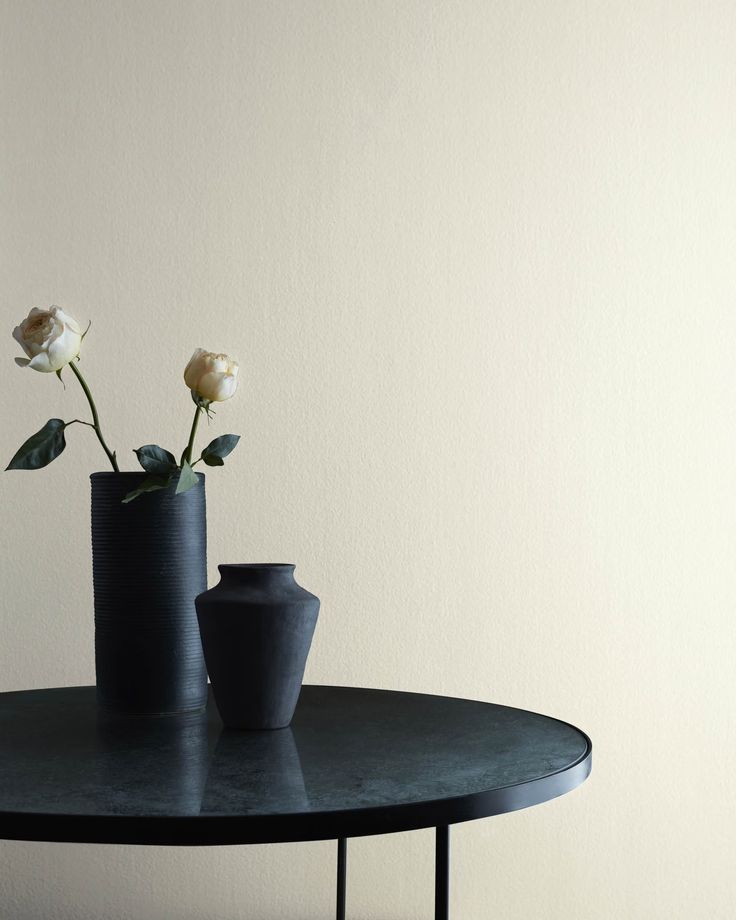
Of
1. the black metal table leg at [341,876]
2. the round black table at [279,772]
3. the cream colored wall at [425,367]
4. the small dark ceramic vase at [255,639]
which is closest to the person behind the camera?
the round black table at [279,772]

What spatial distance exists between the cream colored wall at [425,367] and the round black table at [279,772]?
0.61 metres

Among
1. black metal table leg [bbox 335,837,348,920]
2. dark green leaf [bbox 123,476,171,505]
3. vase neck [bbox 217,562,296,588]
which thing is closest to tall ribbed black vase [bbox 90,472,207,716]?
dark green leaf [bbox 123,476,171,505]

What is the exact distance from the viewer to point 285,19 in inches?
79.4

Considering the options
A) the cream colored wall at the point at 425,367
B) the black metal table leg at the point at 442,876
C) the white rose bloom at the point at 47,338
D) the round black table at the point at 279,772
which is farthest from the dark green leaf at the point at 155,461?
the cream colored wall at the point at 425,367

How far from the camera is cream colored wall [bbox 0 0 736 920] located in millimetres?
1915

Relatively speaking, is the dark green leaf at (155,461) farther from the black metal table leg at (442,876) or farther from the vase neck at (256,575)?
the black metal table leg at (442,876)

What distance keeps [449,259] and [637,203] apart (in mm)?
421

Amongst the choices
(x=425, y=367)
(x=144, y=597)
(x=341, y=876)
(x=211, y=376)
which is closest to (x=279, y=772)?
(x=144, y=597)

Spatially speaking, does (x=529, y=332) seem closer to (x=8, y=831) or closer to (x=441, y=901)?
(x=441, y=901)

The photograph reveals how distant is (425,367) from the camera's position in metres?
2.04

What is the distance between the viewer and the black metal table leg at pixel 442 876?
1047 millimetres

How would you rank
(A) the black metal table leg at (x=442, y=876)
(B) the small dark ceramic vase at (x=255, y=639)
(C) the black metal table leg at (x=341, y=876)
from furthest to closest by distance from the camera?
(C) the black metal table leg at (x=341, y=876)
(B) the small dark ceramic vase at (x=255, y=639)
(A) the black metal table leg at (x=442, y=876)

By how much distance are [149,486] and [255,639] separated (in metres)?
0.24

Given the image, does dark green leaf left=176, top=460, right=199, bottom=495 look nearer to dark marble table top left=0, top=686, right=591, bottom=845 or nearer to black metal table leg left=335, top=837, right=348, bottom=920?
dark marble table top left=0, top=686, right=591, bottom=845
